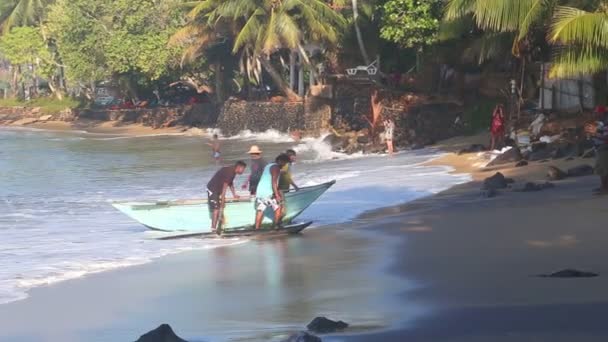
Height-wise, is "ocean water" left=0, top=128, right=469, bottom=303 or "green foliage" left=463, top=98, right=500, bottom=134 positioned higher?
"green foliage" left=463, top=98, right=500, bottom=134

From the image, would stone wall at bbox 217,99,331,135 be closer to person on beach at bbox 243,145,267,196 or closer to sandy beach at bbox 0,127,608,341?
person on beach at bbox 243,145,267,196

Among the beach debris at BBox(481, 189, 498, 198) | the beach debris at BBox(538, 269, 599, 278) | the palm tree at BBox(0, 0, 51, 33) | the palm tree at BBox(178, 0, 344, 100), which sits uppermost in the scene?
the palm tree at BBox(0, 0, 51, 33)

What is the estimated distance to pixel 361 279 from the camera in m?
11.0

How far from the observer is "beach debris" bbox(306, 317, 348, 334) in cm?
847

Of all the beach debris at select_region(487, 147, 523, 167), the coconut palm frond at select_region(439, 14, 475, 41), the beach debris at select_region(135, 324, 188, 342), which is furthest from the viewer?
the coconut palm frond at select_region(439, 14, 475, 41)

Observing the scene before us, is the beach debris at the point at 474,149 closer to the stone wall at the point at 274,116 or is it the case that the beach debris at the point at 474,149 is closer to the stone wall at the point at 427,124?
the stone wall at the point at 427,124

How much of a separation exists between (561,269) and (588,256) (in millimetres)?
680

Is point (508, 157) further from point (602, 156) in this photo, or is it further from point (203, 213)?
point (203, 213)

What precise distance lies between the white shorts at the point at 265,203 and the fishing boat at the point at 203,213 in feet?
0.37

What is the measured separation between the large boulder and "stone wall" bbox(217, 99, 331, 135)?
68.9 feet

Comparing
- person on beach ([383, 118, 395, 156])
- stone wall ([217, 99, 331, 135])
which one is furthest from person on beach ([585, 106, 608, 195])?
stone wall ([217, 99, 331, 135])

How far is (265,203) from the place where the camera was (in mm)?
14633

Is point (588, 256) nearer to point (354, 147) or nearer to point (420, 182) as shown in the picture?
point (420, 182)

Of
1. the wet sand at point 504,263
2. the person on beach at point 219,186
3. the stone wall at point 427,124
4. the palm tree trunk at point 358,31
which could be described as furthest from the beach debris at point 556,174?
the palm tree trunk at point 358,31
